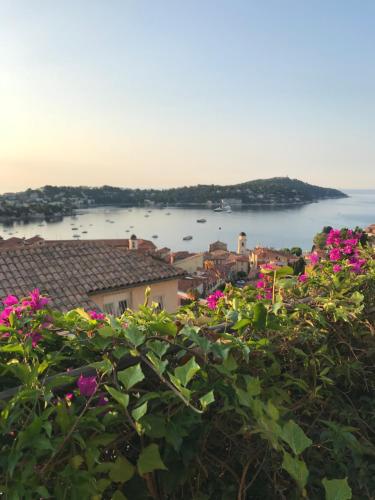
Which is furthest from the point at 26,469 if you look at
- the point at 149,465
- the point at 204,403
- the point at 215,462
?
the point at 215,462

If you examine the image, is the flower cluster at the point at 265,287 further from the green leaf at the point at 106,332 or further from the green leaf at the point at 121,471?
Result: the green leaf at the point at 121,471

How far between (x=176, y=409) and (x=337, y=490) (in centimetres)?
42

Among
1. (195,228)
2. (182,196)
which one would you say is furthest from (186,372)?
(182,196)

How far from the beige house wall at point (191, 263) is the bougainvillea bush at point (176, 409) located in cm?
4174

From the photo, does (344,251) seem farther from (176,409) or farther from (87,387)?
(87,387)

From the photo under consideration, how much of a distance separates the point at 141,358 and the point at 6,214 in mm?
127811

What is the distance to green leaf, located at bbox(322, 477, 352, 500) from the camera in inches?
30.9

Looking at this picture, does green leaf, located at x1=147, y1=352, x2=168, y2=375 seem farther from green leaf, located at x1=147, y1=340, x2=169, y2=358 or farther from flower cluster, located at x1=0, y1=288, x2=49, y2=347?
flower cluster, located at x1=0, y1=288, x2=49, y2=347

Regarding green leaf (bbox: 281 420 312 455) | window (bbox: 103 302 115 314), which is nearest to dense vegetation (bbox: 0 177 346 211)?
window (bbox: 103 302 115 314)

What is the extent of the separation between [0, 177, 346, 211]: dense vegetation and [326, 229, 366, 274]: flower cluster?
156 m

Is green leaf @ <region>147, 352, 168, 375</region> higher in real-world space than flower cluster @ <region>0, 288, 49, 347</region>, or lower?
lower

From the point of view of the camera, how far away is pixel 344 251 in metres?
2.66

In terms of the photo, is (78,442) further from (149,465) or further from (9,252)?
(9,252)

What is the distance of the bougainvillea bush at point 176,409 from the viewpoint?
779 millimetres
